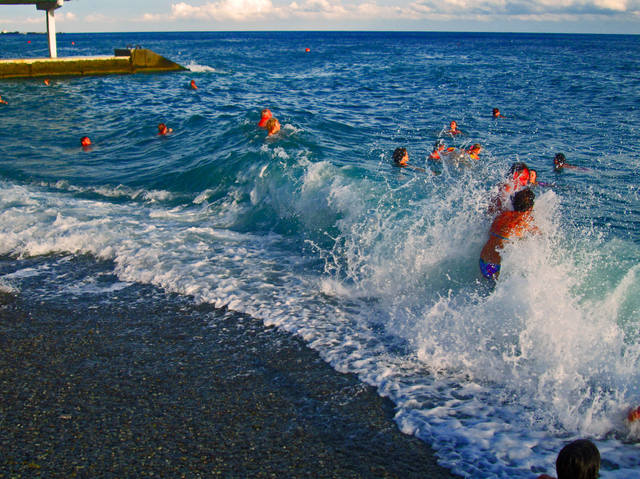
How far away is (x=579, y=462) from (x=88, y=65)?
121 feet

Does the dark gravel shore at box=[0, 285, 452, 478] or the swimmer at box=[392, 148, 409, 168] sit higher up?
the swimmer at box=[392, 148, 409, 168]

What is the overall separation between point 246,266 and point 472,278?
2956mm

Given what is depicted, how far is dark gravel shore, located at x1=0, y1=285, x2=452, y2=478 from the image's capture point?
3652 millimetres

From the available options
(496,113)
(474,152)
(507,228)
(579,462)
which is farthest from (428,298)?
(496,113)

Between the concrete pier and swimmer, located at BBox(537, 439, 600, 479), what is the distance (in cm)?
3518

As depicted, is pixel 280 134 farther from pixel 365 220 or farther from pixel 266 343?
pixel 266 343

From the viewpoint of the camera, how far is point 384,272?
6867 millimetres

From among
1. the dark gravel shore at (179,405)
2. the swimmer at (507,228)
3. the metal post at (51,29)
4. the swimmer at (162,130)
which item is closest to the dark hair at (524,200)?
the swimmer at (507,228)

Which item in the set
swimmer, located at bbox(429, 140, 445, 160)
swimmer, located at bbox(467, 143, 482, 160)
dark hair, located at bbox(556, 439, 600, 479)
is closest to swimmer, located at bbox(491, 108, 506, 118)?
swimmer, located at bbox(429, 140, 445, 160)

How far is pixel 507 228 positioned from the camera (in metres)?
6.18

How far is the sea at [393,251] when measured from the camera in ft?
14.4

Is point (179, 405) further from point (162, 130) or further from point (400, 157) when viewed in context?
point (162, 130)

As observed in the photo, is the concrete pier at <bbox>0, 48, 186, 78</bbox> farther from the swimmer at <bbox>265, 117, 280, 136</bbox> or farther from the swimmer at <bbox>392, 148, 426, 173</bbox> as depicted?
the swimmer at <bbox>392, 148, 426, 173</bbox>

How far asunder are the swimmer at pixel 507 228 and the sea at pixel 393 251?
0.14 m
